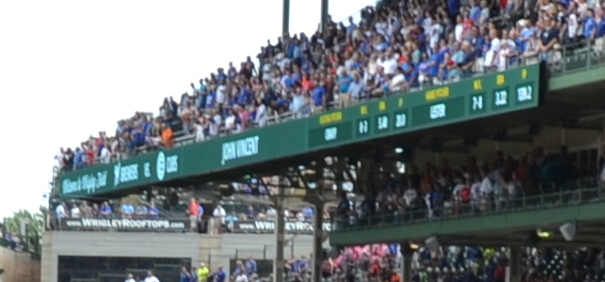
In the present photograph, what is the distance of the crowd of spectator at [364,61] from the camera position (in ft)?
71.9

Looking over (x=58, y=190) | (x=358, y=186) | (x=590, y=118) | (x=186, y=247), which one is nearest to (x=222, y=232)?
(x=186, y=247)

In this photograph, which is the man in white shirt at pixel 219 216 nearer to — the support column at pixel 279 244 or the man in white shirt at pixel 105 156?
the man in white shirt at pixel 105 156

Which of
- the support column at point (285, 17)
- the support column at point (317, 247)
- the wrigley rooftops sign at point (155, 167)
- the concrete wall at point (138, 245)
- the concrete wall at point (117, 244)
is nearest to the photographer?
the wrigley rooftops sign at point (155, 167)

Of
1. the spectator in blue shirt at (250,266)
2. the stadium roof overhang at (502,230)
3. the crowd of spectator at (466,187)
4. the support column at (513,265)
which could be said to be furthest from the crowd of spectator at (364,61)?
the spectator in blue shirt at (250,266)

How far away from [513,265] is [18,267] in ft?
80.3

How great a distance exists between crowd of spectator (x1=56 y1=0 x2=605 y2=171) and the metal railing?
1.56 meters

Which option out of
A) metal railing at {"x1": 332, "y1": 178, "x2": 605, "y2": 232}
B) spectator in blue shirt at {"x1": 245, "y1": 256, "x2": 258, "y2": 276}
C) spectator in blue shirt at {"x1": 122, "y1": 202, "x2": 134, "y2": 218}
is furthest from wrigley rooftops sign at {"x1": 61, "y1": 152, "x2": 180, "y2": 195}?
spectator in blue shirt at {"x1": 122, "y1": 202, "x2": 134, "y2": 218}

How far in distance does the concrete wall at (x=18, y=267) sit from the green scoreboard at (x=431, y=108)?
2329cm

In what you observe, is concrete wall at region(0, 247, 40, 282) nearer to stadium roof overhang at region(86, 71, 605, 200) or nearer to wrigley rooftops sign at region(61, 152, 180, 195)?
wrigley rooftops sign at region(61, 152, 180, 195)

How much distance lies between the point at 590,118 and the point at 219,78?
12013mm

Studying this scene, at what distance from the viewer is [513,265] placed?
2609cm

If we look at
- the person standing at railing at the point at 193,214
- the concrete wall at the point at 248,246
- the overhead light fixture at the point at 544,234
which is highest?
the person standing at railing at the point at 193,214

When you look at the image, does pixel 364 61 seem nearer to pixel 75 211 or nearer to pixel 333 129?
pixel 333 129

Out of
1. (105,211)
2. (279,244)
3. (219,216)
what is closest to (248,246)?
(219,216)
